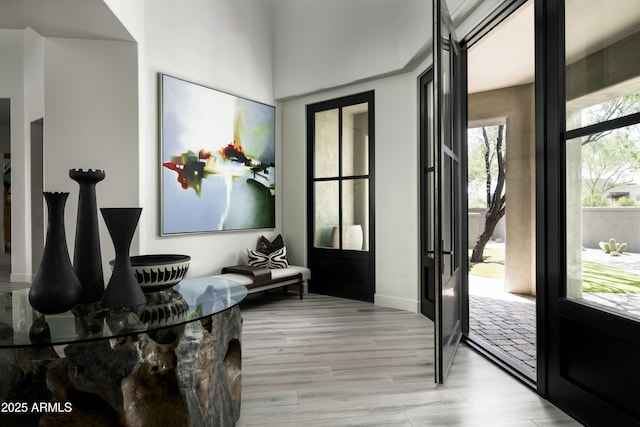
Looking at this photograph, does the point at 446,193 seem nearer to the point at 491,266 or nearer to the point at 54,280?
the point at 54,280

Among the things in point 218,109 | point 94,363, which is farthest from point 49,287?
point 218,109

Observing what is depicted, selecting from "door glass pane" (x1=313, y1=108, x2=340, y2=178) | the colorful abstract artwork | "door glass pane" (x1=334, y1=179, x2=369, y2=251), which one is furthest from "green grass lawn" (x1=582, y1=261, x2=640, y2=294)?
the colorful abstract artwork

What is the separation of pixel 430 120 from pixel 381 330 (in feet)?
6.90

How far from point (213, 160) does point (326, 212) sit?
1.50 m

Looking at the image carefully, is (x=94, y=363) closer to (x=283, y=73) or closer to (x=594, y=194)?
(x=594, y=194)

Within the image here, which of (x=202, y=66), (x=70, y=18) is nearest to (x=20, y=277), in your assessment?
(x=202, y=66)

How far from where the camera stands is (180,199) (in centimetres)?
386

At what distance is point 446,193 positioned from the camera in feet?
8.59

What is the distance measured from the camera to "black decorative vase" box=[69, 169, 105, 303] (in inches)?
63.7

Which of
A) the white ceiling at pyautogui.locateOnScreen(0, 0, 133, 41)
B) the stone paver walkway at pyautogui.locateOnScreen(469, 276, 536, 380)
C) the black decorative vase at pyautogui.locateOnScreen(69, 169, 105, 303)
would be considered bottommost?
the stone paver walkway at pyautogui.locateOnScreen(469, 276, 536, 380)

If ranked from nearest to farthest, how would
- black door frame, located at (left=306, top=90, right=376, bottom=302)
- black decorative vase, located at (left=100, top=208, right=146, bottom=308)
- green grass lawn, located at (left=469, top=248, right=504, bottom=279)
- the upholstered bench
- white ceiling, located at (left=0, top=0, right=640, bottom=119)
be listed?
black decorative vase, located at (left=100, top=208, right=146, bottom=308)
white ceiling, located at (left=0, top=0, right=640, bottom=119)
the upholstered bench
black door frame, located at (left=306, top=90, right=376, bottom=302)
green grass lawn, located at (left=469, top=248, right=504, bottom=279)

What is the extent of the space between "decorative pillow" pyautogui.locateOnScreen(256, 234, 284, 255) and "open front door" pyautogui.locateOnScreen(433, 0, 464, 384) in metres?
2.36

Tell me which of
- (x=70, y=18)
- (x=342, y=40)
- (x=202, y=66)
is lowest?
(x=70, y=18)

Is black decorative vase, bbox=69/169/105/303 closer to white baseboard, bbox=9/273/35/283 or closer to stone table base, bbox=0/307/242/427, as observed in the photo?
stone table base, bbox=0/307/242/427
